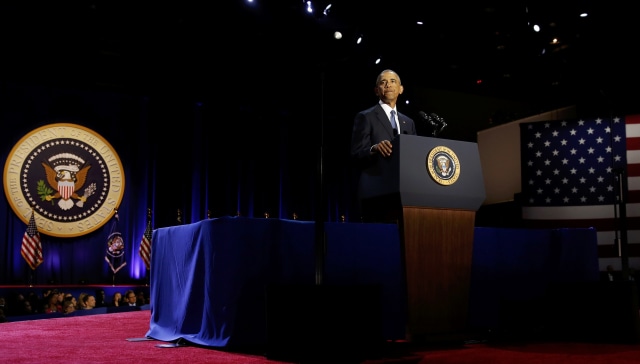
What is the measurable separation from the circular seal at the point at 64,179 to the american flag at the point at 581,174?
617 cm

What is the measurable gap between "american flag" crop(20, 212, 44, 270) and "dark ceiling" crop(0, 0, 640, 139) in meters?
2.10

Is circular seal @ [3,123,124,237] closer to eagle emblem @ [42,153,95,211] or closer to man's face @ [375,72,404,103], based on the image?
eagle emblem @ [42,153,95,211]

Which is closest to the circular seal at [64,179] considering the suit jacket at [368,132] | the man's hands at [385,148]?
the suit jacket at [368,132]

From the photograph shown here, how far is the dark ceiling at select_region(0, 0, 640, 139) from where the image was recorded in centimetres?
736

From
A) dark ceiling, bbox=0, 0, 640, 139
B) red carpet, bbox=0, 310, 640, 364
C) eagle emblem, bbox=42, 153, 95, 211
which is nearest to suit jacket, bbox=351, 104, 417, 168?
red carpet, bbox=0, 310, 640, 364

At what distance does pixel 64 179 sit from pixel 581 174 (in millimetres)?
7424

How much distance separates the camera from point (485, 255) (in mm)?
3143

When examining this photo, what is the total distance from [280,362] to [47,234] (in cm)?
791

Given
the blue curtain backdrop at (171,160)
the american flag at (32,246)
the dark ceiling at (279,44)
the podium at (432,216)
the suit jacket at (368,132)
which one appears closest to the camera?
the podium at (432,216)

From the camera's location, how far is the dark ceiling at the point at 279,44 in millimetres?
7355

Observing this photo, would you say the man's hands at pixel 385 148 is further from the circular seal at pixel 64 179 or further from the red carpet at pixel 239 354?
the circular seal at pixel 64 179

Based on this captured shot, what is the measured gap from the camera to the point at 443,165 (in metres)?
2.86

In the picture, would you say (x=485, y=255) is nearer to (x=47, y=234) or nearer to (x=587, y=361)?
(x=587, y=361)

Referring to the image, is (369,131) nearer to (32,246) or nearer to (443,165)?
(443,165)
